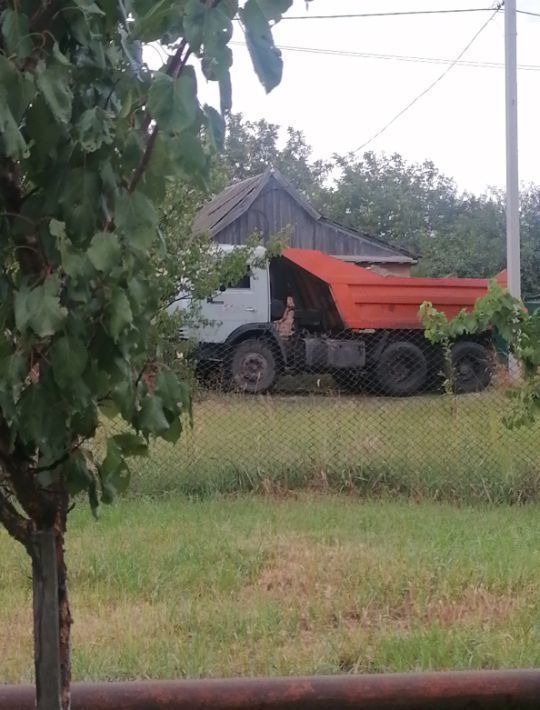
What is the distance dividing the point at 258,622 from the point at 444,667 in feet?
2.83

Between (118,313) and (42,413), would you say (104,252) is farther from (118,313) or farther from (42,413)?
(42,413)

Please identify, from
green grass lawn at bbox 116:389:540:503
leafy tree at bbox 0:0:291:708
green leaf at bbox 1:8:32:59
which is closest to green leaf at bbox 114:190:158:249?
leafy tree at bbox 0:0:291:708

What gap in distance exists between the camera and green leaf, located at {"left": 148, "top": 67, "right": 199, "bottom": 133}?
1.34 m

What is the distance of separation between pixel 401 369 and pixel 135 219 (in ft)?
44.1

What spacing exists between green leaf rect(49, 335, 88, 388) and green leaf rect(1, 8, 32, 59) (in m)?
0.45

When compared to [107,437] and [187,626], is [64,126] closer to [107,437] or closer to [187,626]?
[107,437]

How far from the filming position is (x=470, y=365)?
1488 cm

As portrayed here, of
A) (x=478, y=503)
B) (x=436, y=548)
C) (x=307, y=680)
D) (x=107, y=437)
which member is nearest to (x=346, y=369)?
(x=478, y=503)

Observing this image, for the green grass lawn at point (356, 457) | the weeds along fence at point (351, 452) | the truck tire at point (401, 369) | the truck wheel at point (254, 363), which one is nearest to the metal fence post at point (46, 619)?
the weeds along fence at point (351, 452)

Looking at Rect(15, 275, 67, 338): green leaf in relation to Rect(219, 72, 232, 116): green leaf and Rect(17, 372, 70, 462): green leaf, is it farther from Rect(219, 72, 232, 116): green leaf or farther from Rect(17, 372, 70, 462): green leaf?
Rect(219, 72, 232, 116): green leaf

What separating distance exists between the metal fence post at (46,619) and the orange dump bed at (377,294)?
43.3 feet

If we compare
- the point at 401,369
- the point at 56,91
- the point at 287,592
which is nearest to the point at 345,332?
the point at 401,369

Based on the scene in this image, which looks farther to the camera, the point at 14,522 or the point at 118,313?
the point at 14,522

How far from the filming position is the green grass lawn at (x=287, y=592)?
148 inches
